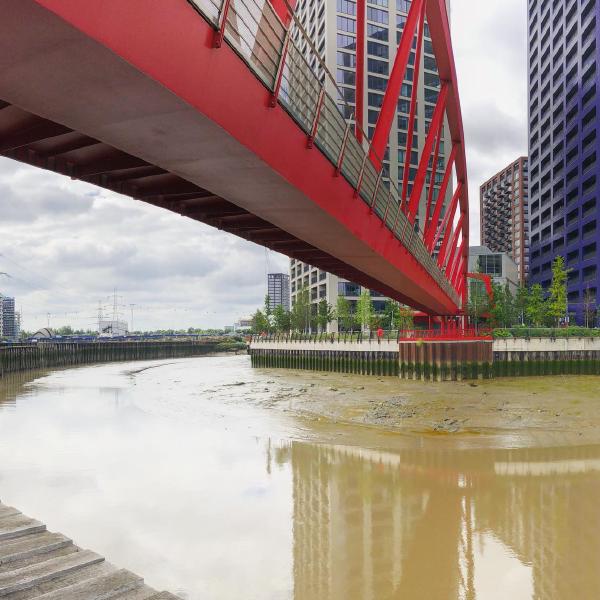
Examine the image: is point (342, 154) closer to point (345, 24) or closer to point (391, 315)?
point (391, 315)

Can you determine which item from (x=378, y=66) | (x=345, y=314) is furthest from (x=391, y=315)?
(x=378, y=66)

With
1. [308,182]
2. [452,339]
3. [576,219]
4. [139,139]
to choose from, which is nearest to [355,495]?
[308,182]

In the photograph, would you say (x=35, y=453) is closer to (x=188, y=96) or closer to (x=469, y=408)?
(x=188, y=96)

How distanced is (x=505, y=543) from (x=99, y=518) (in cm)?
847

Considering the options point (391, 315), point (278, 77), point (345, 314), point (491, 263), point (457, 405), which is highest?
point (491, 263)

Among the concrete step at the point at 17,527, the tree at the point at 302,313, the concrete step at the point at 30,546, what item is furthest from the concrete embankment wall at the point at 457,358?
the tree at the point at 302,313

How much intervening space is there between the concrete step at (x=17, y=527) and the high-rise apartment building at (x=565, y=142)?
96683 mm

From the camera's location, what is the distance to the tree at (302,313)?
11606 centimetres

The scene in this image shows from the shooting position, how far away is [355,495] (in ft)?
45.4

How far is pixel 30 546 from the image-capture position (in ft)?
24.3

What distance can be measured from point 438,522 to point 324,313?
313 ft

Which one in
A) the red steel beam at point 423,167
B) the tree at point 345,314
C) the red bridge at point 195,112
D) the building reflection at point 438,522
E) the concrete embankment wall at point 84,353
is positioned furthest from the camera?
the tree at point 345,314

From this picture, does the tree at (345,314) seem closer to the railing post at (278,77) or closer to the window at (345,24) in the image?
the window at (345,24)

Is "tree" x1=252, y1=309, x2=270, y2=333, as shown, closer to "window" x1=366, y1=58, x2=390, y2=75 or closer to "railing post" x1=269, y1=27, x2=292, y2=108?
"window" x1=366, y1=58, x2=390, y2=75
